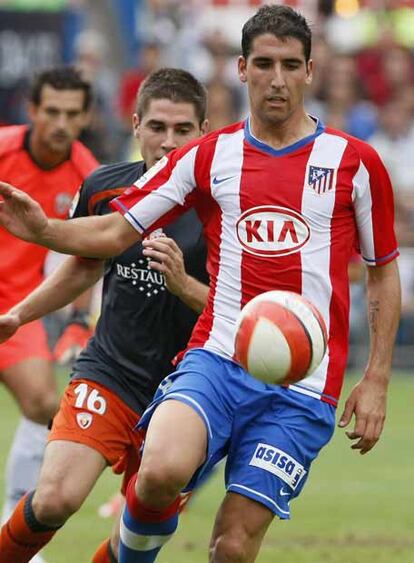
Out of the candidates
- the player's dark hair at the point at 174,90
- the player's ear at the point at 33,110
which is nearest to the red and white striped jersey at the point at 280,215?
the player's dark hair at the point at 174,90

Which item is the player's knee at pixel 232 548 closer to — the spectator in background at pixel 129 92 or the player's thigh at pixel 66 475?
the player's thigh at pixel 66 475

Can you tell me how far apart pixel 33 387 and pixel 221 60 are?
966 centimetres

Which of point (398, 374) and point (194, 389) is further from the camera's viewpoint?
point (398, 374)

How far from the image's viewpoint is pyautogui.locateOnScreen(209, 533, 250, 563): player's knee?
18.6ft


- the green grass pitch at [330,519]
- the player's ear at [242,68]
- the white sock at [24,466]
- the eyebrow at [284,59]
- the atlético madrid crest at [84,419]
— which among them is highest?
the eyebrow at [284,59]

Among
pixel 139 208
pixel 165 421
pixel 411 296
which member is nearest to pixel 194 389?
pixel 165 421

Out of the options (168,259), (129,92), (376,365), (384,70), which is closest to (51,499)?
(168,259)

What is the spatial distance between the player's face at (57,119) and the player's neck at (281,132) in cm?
291

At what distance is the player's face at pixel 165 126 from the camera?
6.80 meters

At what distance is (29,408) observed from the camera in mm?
8188

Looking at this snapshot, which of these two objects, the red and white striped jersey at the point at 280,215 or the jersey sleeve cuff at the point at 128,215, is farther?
the jersey sleeve cuff at the point at 128,215

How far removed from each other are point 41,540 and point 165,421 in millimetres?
1034

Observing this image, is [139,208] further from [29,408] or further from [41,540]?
[29,408]

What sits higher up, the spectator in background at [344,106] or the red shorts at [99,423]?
the red shorts at [99,423]
